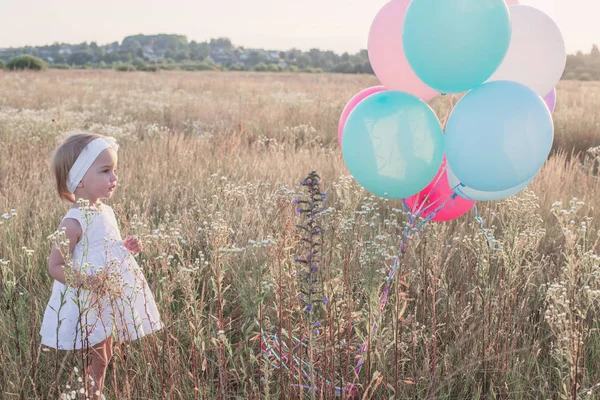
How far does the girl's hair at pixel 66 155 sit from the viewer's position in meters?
2.56

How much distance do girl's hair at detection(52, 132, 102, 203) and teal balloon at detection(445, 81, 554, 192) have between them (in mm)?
1772

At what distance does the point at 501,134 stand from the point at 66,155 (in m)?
2.01

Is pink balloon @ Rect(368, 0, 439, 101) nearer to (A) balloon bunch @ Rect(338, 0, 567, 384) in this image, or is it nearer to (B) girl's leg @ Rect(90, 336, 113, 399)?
(A) balloon bunch @ Rect(338, 0, 567, 384)

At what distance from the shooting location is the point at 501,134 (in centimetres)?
232

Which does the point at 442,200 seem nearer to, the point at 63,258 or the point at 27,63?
the point at 63,258

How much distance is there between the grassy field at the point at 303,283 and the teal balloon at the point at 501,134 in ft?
0.69

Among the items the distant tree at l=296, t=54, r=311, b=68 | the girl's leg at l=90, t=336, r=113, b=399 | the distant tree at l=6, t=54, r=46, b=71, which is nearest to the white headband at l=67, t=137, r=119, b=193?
the girl's leg at l=90, t=336, r=113, b=399

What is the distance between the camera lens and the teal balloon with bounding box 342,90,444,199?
8.37 feet

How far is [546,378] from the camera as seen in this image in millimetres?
2557

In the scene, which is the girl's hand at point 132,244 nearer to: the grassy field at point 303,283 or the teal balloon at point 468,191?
the grassy field at point 303,283

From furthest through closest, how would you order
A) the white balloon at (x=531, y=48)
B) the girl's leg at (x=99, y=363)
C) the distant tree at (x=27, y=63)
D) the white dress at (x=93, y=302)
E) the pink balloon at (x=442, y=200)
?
1. the distant tree at (x=27, y=63)
2. the pink balloon at (x=442, y=200)
3. the white balloon at (x=531, y=48)
4. the girl's leg at (x=99, y=363)
5. the white dress at (x=93, y=302)

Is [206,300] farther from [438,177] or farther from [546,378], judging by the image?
[546,378]

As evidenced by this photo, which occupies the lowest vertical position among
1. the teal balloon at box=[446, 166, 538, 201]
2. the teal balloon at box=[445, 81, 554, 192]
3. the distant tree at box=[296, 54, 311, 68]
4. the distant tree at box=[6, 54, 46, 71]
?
the teal balloon at box=[446, 166, 538, 201]

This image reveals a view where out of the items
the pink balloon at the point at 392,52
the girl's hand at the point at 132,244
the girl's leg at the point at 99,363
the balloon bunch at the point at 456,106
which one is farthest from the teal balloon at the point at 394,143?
the girl's leg at the point at 99,363
